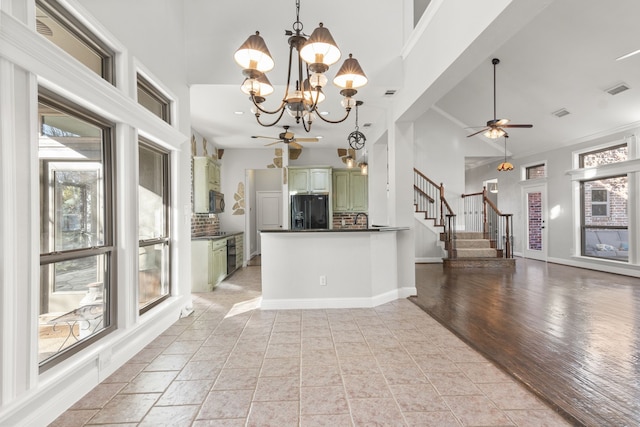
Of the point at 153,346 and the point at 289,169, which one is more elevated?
the point at 289,169

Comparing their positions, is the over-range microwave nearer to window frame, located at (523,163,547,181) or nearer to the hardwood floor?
the hardwood floor

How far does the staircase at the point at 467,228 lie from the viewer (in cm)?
716

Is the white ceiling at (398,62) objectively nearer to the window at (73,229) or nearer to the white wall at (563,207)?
the white wall at (563,207)

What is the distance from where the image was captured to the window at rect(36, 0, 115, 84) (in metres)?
1.98

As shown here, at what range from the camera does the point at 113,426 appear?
1.82m

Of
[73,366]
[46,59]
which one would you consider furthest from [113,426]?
[46,59]

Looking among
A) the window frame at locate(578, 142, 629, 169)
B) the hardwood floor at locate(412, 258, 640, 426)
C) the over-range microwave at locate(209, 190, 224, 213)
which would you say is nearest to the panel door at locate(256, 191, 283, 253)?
the over-range microwave at locate(209, 190, 224, 213)

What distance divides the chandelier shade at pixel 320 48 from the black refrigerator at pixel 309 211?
537 centimetres

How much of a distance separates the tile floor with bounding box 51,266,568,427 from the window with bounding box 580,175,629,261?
5680 mm

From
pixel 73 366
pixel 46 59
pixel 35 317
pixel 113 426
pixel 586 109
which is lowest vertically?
pixel 113 426

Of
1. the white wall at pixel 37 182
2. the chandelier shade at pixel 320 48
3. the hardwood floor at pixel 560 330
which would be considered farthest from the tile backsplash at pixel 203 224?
the chandelier shade at pixel 320 48

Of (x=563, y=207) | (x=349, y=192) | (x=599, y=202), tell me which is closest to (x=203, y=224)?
(x=349, y=192)

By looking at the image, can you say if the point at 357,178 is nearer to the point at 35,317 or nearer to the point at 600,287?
the point at 600,287

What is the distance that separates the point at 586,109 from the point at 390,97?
4.36 metres
